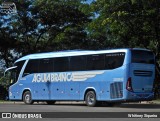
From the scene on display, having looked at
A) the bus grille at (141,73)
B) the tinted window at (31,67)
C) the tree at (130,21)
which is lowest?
the bus grille at (141,73)

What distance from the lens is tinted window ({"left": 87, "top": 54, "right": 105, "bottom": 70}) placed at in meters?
26.5

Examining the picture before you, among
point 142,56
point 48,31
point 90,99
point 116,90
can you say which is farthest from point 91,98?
point 48,31

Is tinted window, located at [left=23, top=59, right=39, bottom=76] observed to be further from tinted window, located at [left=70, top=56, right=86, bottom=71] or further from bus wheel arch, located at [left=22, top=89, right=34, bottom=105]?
tinted window, located at [left=70, top=56, right=86, bottom=71]

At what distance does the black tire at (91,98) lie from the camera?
26844mm

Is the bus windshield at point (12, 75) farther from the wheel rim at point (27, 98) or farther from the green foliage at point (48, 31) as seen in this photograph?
the green foliage at point (48, 31)

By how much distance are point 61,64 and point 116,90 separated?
459 cm

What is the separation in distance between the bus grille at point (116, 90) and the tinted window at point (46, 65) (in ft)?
16.7

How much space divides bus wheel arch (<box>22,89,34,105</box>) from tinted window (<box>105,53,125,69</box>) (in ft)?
23.8

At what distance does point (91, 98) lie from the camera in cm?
2716

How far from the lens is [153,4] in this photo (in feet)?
109

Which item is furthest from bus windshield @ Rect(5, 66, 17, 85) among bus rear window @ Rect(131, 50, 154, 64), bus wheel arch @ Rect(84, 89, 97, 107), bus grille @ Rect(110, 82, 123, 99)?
bus rear window @ Rect(131, 50, 154, 64)

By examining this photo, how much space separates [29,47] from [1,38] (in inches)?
115

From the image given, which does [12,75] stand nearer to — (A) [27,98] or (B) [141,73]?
(A) [27,98]

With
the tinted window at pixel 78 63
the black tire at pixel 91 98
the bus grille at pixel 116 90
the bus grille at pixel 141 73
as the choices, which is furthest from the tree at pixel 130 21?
the bus grille at pixel 116 90
